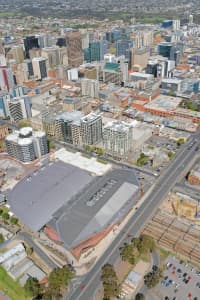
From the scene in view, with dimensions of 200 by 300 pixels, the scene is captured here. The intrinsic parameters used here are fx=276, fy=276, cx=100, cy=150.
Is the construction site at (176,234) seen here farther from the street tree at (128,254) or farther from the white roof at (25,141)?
the white roof at (25,141)

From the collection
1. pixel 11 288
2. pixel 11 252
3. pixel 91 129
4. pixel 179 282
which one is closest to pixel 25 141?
pixel 91 129

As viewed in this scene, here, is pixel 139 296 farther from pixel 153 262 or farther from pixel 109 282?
pixel 153 262

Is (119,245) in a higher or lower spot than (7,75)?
lower

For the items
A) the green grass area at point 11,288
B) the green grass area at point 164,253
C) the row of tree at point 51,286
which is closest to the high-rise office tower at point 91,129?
the green grass area at point 164,253

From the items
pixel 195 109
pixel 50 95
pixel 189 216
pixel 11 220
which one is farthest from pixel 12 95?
pixel 189 216

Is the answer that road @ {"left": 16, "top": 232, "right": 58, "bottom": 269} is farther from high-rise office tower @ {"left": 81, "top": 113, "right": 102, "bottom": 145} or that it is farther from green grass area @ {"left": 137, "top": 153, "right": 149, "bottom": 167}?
high-rise office tower @ {"left": 81, "top": 113, "right": 102, "bottom": 145}

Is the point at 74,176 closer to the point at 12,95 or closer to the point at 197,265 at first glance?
the point at 197,265
